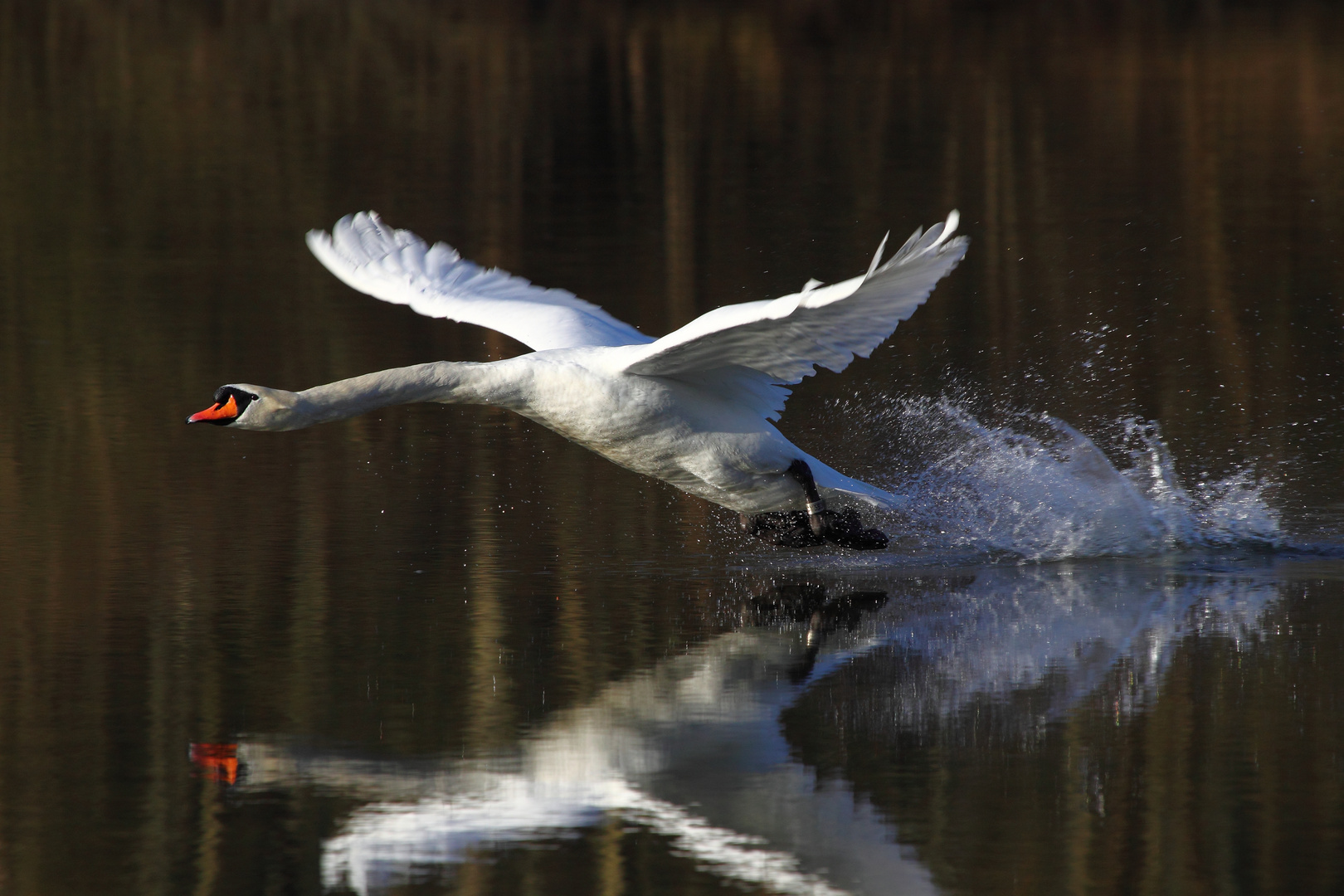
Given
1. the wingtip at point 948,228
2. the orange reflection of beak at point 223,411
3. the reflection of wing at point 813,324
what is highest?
the wingtip at point 948,228

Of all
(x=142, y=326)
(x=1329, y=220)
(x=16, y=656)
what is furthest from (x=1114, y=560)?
(x=1329, y=220)

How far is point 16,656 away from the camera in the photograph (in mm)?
6742

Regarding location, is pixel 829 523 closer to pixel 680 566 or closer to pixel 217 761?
pixel 680 566

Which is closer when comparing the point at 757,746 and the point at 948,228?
the point at 757,746

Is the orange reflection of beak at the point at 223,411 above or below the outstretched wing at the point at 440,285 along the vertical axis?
below

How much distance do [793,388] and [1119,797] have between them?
6.13 metres

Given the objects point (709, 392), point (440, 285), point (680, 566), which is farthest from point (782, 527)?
point (440, 285)

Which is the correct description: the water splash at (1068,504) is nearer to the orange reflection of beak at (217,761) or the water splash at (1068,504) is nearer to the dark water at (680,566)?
the dark water at (680,566)

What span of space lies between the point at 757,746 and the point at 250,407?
105 inches

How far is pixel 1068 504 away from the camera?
8.47 meters

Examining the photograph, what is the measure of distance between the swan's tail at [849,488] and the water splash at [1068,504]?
0.20 m

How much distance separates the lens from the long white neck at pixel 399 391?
7.32 metres

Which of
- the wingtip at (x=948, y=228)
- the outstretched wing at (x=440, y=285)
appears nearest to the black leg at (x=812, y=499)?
the outstretched wing at (x=440, y=285)

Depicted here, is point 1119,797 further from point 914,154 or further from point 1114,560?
point 914,154
